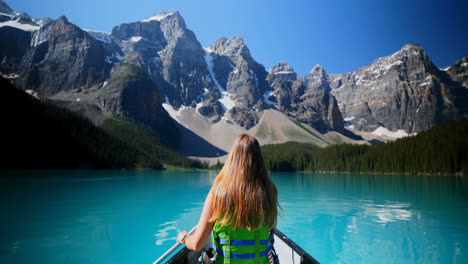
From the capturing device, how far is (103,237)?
41.9 ft

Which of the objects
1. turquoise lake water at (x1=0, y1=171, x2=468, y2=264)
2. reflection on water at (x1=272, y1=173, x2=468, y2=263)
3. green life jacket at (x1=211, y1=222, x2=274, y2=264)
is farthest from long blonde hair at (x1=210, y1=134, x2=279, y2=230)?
reflection on water at (x1=272, y1=173, x2=468, y2=263)

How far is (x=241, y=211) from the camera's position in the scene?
9.12 feet

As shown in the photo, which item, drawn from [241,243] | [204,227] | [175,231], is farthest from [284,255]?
[175,231]

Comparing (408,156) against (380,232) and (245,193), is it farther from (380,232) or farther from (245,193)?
(245,193)

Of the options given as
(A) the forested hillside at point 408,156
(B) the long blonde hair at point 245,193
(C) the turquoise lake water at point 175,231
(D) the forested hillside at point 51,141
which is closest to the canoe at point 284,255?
(B) the long blonde hair at point 245,193

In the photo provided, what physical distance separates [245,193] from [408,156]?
4292 inches

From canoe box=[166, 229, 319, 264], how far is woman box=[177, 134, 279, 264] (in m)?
2.09

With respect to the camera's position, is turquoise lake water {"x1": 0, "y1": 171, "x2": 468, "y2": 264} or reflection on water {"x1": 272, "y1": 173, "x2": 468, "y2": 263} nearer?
turquoise lake water {"x1": 0, "y1": 171, "x2": 468, "y2": 264}

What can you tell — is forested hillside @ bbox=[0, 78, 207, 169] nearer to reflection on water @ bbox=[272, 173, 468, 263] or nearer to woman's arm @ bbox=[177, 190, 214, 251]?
reflection on water @ bbox=[272, 173, 468, 263]

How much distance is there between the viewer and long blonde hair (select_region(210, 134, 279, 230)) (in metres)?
2.81

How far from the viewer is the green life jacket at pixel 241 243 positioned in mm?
2971

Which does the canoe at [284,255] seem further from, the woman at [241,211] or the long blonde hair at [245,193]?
the long blonde hair at [245,193]

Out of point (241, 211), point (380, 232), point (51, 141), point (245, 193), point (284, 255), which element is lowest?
point (380, 232)

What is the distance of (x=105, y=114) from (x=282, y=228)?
7931 inches
